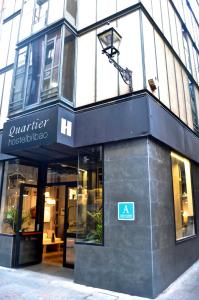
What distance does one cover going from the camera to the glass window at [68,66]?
711cm

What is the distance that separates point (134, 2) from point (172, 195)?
210 inches

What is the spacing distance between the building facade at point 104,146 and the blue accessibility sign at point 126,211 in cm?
2

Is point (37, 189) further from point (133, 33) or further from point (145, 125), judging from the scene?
point (133, 33)

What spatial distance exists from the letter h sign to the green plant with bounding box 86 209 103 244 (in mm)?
2162

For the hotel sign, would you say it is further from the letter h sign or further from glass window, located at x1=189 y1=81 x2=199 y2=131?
glass window, located at x1=189 y1=81 x2=199 y2=131

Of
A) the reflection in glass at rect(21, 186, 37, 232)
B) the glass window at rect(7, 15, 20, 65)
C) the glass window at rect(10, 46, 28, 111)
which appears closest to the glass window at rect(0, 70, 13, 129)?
the glass window at rect(7, 15, 20, 65)

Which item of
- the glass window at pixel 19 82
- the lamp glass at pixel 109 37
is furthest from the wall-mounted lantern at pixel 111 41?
the glass window at pixel 19 82

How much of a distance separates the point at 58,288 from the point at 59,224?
651 centimetres

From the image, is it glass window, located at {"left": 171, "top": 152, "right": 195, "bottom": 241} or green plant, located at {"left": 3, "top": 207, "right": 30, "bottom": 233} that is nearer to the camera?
glass window, located at {"left": 171, "top": 152, "right": 195, "bottom": 241}

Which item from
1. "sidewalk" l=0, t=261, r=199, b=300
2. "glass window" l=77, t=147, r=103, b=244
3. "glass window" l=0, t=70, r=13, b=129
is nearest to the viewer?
"sidewalk" l=0, t=261, r=199, b=300

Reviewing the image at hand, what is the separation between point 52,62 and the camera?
7352mm

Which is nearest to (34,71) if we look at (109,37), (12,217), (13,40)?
(109,37)

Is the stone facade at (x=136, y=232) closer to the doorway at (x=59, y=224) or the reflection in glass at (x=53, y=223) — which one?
the doorway at (x=59, y=224)

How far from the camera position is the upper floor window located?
709 cm
